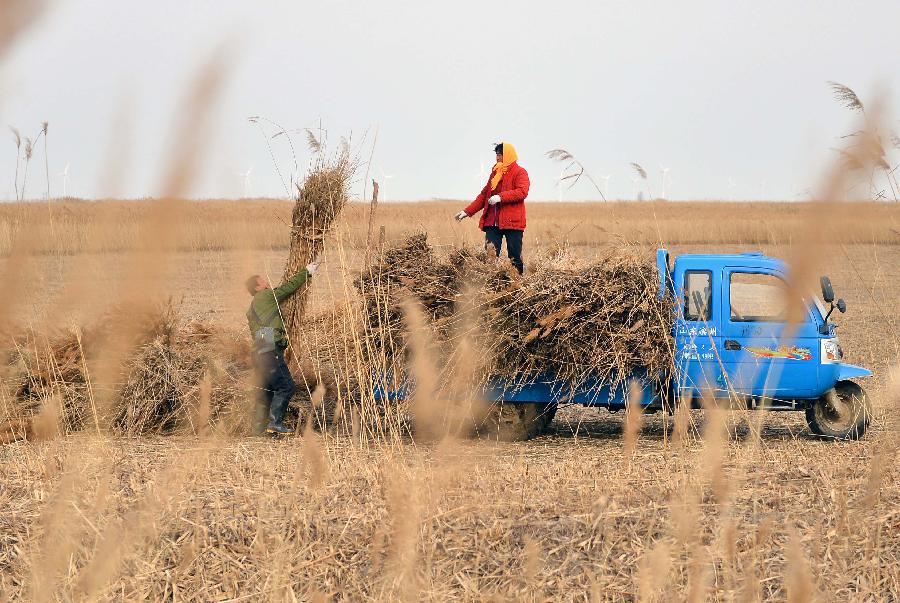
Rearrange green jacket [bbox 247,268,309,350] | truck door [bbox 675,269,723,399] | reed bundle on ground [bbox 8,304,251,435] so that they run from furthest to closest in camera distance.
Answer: green jacket [bbox 247,268,309,350] → reed bundle on ground [bbox 8,304,251,435] → truck door [bbox 675,269,723,399]

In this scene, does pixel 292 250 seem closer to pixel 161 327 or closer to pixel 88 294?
pixel 161 327

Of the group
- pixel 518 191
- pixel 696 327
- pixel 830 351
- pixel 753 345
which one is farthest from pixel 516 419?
pixel 830 351

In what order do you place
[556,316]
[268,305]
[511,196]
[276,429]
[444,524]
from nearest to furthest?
1. [444,524]
2. [556,316]
3. [268,305]
4. [276,429]
5. [511,196]

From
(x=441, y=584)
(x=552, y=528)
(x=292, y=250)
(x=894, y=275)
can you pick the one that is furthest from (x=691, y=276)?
(x=894, y=275)

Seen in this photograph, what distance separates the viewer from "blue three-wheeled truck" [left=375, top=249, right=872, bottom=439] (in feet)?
30.1

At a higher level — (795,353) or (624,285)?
(624,285)

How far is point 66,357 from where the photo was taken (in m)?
9.60

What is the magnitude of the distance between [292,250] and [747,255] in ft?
14.4

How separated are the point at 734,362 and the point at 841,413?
1216 millimetres

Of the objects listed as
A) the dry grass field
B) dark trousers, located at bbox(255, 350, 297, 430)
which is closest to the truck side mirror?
the dry grass field

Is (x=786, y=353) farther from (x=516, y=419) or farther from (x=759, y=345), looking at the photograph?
(x=516, y=419)

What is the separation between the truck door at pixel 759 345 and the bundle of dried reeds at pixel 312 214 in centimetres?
362

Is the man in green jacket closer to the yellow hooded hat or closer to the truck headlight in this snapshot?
the yellow hooded hat

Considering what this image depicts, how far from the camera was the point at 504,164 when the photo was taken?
10.7 m
